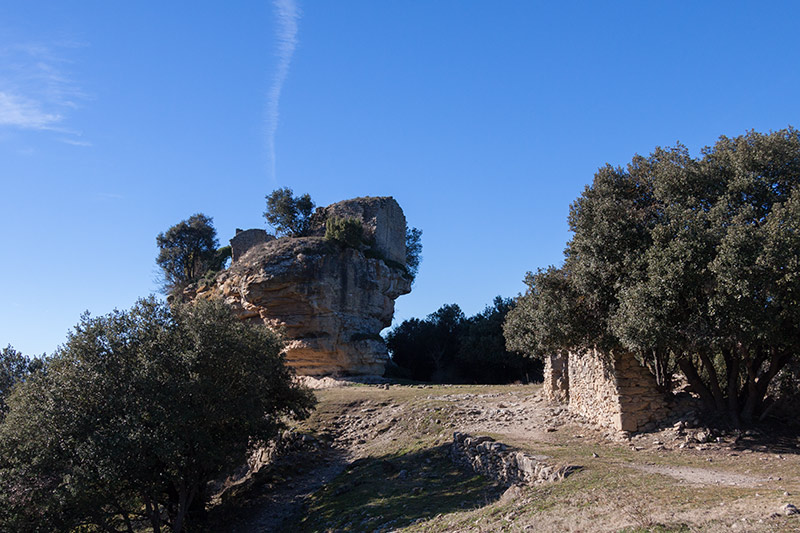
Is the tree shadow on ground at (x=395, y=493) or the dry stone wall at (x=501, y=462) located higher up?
the dry stone wall at (x=501, y=462)

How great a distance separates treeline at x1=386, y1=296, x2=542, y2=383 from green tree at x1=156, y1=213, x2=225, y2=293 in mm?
22705

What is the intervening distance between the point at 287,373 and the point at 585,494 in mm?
15405

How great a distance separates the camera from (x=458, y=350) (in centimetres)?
5331

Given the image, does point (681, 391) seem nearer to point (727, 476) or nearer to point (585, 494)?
point (727, 476)

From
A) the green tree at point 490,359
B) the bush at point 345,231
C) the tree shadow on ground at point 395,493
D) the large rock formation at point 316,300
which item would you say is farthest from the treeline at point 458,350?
the tree shadow on ground at point 395,493

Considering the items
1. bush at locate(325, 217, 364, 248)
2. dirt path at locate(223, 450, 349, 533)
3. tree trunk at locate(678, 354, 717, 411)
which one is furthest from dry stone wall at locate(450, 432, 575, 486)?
bush at locate(325, 217, 364, 248)

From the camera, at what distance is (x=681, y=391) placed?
18.4 metres

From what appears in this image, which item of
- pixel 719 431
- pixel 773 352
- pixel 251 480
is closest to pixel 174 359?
pixel 251 480

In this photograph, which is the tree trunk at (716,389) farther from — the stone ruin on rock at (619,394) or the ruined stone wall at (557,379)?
the ruined stone wall at (557,379)

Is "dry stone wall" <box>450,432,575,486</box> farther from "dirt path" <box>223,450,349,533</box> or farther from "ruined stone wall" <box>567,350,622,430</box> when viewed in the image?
"dirt path" <box>223,450,349,533</box>

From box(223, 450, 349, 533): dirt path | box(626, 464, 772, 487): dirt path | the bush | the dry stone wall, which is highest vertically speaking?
the bush

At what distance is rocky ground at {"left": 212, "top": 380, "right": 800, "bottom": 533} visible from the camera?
9.62 m

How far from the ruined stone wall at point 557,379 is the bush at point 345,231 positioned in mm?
24735

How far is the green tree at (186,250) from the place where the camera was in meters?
61.9
